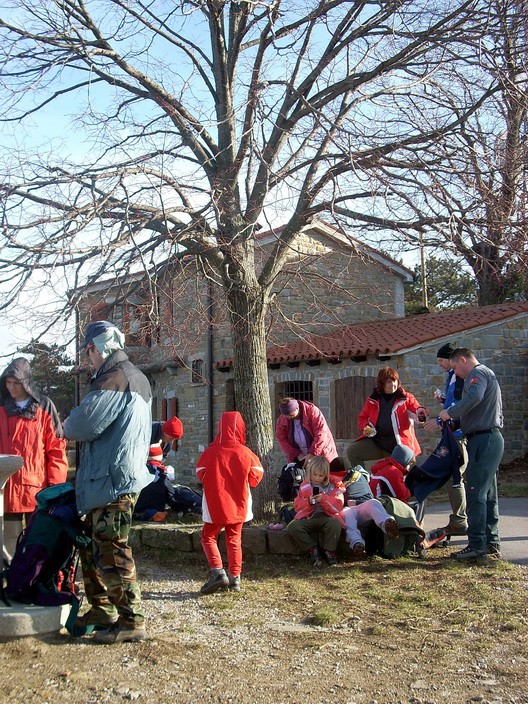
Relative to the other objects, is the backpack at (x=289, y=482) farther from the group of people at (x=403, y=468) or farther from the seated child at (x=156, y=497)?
the seated child at (x=156, y=497)

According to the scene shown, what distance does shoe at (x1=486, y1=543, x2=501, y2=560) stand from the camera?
6341mm

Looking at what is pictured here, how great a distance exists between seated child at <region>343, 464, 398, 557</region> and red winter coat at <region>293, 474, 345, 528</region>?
0.28ft

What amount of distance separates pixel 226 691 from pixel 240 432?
8.94 feet

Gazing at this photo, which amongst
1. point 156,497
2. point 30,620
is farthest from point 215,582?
point 156,497

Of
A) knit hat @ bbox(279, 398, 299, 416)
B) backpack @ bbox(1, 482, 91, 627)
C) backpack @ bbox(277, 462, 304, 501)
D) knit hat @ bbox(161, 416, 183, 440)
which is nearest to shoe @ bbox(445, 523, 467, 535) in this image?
backpack @ bbox(277, 462, 304, 501)

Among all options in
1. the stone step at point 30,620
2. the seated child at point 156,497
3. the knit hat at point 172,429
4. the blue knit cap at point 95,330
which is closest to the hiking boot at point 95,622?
the stone step at point 30,620

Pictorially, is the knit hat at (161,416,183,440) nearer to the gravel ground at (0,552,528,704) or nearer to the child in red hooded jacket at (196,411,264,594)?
the child in red hooded jacket at (196,411,264,594)

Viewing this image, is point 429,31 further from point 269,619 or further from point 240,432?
point 269,619

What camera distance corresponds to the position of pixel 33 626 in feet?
14.0

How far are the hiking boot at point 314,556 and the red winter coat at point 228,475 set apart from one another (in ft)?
3.02

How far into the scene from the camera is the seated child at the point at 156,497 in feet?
28.3

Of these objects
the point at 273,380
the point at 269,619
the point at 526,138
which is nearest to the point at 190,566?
the point at 269,619

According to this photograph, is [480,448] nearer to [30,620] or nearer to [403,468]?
[403,468]

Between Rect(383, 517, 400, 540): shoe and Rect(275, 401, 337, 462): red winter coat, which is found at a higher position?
Rect(275, 401, 337, 462): red winter coat
